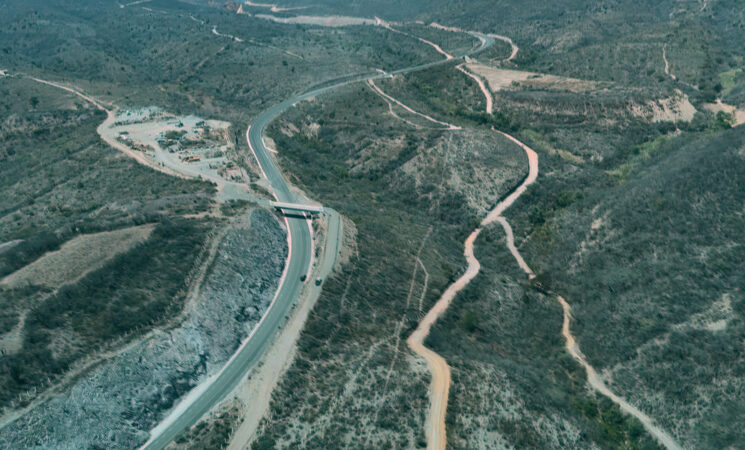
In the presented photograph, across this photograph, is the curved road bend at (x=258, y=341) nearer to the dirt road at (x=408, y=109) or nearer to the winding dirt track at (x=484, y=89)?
the dirt road at (x=408, y=109)

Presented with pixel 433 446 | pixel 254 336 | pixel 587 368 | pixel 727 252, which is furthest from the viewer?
pixel 727 252

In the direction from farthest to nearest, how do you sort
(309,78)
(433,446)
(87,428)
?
(309,78)
(433,446)
(87,428)

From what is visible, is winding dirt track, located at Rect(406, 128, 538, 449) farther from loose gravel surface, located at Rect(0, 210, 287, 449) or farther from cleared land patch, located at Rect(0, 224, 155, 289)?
cleared land patch, located at Rect(0, 224, 155, 289)

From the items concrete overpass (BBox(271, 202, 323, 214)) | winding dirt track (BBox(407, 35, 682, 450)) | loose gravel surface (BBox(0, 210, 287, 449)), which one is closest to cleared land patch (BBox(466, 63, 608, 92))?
winding dirt track (BBox(407, 35, 682, 450))

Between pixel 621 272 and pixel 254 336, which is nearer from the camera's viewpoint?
pixel 254 336

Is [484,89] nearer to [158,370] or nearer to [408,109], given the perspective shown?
[408,109]

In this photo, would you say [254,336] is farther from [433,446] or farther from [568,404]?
[568,404]

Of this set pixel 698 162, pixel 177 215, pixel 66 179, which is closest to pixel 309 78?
pixel 66 179

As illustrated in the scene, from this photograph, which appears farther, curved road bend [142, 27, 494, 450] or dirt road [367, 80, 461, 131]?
dirt road [367, 80, 461, 131]

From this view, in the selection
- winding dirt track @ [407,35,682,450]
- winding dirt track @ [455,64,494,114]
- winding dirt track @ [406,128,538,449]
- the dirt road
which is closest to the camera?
winding dirt track @ [406,128,538,449]

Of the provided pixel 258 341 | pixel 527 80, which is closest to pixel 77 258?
pixel 258 341
